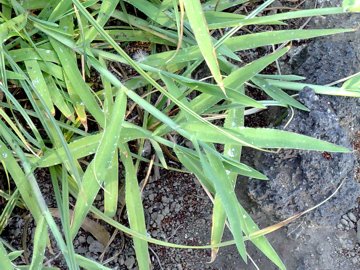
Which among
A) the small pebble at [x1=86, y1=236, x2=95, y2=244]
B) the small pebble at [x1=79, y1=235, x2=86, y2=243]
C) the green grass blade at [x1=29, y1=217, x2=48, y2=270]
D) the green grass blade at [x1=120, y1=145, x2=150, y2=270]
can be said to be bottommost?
the small pebble at [x1=86, y1=236, x2=95, y2=244]

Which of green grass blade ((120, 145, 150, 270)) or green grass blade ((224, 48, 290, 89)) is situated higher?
green grass blade ((224, 48, 290, 89))

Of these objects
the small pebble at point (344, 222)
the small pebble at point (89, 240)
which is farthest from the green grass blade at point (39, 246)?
the small pebble at point (344, 222)

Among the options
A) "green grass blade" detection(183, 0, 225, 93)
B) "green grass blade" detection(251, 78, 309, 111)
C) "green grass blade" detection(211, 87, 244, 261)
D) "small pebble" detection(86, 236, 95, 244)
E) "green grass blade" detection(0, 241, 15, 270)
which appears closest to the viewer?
"green grass blade" detection(183, 0, 225, 93)

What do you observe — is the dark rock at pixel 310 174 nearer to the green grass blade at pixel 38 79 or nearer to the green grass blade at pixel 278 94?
the green grass blade at pixel 278 94

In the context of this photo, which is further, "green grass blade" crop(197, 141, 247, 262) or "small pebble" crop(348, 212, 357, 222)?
"small pebble" crop(348, 212, 357, 222)

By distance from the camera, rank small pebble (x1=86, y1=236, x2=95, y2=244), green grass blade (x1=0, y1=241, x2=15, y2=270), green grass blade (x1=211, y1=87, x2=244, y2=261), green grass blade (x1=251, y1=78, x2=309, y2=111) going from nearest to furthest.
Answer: green grass blade (x1=0, y1=241, x2=15, y2=270) → green grass blade (x1=211, y1=87, x2=244, y2=261) → green grass blade (x1=251, y1=78, x2=309, y2=111) → small pebble (x1=86, y1=236, x2=95, y2=244)

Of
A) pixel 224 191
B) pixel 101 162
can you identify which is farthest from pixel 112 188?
pixel 224 191

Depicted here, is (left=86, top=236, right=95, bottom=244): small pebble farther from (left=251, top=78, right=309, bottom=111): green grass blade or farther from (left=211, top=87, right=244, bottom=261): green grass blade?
(left=251, top=78, right=309, bottom=111): green grass blade

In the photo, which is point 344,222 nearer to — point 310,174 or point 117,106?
point 310,174

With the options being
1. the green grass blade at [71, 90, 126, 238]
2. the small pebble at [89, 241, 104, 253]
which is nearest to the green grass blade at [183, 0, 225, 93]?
the green grass blade at [71, 90, 126, 238]
